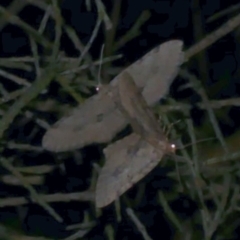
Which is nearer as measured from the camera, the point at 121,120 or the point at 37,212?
the point at 121,120

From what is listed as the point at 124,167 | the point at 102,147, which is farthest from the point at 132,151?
the point at 102,147

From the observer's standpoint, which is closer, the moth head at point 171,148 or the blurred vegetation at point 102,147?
the moth head at point 171,148

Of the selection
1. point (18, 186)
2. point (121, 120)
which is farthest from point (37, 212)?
point (121, 120)

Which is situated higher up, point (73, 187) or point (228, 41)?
point (228, 41)

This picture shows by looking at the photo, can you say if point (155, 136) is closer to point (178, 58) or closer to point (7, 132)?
point (178, 58)

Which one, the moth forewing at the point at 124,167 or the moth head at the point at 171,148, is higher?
the moth forewing at the point at 124,167

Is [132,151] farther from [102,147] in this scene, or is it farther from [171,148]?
[102,147]

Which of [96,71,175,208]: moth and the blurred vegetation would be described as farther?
the blurred vegetation
